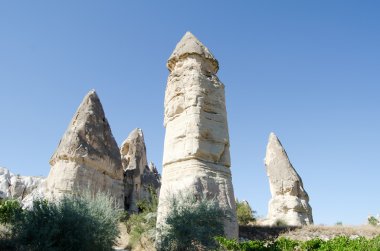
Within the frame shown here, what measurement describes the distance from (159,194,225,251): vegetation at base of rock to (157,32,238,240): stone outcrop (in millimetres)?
256

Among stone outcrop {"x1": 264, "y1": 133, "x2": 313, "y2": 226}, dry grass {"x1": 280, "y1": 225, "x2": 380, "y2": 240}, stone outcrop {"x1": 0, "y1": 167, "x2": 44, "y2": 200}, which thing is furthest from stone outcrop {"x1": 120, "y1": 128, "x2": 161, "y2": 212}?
stone outcrop {"x1": 0, "y1": 167, "x2": 44, "y2": 200}

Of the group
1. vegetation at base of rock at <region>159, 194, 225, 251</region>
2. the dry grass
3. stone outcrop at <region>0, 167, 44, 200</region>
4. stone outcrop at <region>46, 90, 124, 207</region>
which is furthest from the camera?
stone outcrop at <region>0, 167, 44, 200</region>

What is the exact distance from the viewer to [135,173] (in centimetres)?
1997

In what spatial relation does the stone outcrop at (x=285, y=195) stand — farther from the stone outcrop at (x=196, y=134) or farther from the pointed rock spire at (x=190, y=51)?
the pointed rock spire at (x=190, y=51)

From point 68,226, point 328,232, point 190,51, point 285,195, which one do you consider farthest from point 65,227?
point 285,195

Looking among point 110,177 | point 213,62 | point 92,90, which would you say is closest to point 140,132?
point 92,90

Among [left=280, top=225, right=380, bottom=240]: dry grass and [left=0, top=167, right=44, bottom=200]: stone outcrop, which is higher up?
[left=0, top=167, right=44, bottom=200]: stone outcrop

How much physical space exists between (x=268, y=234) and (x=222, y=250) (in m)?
4.38

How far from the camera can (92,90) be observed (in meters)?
17.8

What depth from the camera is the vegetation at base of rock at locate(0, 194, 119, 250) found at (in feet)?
26.3

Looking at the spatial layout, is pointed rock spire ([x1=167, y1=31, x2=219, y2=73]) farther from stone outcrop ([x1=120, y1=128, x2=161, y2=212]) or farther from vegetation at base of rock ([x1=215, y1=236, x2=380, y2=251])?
stone outcrop ([x1=120, y1=128, x2=161, y2=212])

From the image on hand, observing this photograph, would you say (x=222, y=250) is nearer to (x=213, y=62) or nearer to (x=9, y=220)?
(x=9, y=220)

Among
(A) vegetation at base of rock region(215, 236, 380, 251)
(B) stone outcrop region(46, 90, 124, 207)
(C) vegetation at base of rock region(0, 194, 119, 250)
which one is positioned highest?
(B) stone outcrop region(46, 90, 124, 207)

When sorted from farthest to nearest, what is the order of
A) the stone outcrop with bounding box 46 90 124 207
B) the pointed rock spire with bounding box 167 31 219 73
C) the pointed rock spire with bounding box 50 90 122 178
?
the pointed rock spire with bounding box 50 90 122 178
the stone outcrop with bounding box 46 90 124 207
the pointed rock spire with bounding box 167 31 219 73
